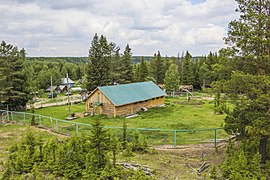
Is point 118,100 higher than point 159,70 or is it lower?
lower

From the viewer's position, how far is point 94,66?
35.3 metres

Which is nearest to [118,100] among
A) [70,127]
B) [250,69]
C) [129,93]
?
[129,93]

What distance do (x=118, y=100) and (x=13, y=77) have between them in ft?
38.7

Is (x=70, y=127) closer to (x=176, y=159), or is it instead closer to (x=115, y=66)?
A: (x=176, y=159)

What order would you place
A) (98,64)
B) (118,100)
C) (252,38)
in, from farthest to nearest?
(98,64) < (118,100) < (252,38)

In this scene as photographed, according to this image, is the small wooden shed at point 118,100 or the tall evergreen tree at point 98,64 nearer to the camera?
the small wooden shed at point 118,100

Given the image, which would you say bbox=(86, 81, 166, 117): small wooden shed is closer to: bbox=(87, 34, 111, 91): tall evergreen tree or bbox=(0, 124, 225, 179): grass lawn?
bbox=(87, 34, 111, 91): tall evergreen tree

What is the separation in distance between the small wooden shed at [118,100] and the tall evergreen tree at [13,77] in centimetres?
734

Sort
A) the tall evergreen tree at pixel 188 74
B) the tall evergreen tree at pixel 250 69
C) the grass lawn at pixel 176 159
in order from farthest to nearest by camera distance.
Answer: the tall evergreen tree at pixel 188 74 < the grass lawn at pixel 176 159 < the tall evergreen tree at pixel 250 69

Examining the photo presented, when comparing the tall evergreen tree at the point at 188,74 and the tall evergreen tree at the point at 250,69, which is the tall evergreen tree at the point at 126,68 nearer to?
the tall evergreen tree at the point at 188,74

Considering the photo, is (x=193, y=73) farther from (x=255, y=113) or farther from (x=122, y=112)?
(x=255, y=113)

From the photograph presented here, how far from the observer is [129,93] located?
89.6ft

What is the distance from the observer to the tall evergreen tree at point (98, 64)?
35281mm

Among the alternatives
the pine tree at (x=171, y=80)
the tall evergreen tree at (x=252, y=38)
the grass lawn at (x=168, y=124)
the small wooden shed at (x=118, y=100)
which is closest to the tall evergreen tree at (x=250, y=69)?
the tall evergreen tree at (x=252, y=38)
